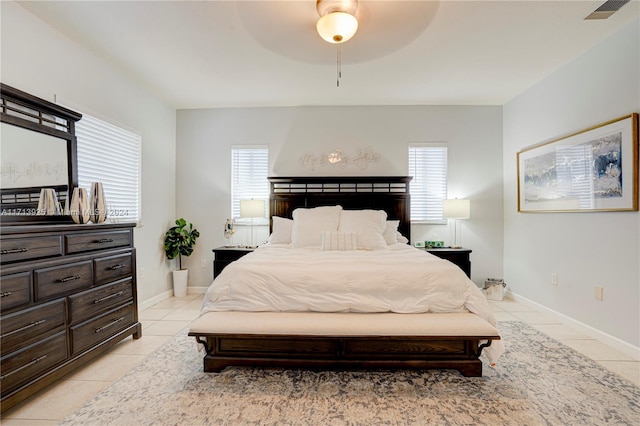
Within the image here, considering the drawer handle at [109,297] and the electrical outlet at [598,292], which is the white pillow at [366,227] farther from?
the drawer handle at [109,297]

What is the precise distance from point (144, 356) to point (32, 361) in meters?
0.75

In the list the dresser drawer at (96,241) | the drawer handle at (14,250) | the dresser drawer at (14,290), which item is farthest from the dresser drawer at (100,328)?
the drawer handle at (14,250)

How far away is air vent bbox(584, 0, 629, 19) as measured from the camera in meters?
2.17

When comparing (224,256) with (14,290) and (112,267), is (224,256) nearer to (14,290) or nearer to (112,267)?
(112,267)

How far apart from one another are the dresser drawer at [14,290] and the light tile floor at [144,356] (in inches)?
25.2

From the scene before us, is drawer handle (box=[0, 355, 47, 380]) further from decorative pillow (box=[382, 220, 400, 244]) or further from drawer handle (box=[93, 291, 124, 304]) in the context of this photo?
decorative pillow (box=[382, 220, 400, 244])

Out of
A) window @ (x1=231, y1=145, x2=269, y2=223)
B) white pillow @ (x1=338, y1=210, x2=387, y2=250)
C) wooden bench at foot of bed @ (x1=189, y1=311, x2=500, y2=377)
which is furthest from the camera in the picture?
window @ (x1=231, y1=145, x2=269, y2=223)

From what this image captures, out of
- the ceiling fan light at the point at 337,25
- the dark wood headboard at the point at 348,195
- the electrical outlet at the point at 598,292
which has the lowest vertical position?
the electrical outlet at the point at 598,292

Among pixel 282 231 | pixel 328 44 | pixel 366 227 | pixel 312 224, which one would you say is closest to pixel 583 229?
pixel 366 227

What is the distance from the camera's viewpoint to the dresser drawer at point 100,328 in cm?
208

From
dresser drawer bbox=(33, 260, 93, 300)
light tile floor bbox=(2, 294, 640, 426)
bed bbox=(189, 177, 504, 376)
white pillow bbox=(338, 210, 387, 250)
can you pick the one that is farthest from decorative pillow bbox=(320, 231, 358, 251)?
dresser drawer bbox=(33, 260, 93, 300)

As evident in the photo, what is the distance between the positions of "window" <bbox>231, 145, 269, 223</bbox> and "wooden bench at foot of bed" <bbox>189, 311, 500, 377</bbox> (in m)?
2.55

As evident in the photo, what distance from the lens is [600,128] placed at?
268 cm

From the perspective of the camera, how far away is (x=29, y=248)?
5.84ft
